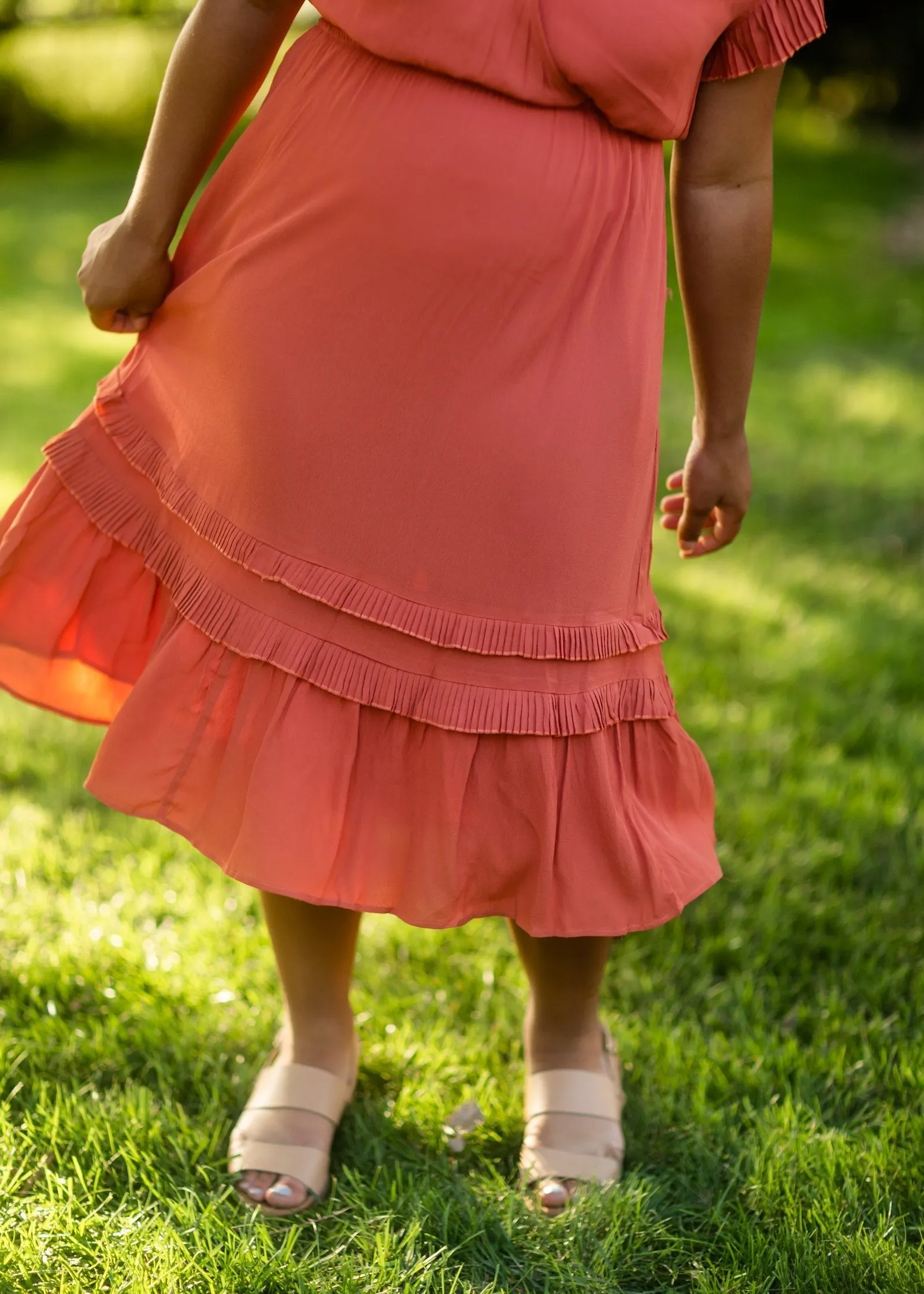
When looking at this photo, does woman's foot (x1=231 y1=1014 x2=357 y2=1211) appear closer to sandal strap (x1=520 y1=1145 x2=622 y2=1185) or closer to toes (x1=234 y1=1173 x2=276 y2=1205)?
toes (x1=234 y1=1173 x2=276 y2=1205)

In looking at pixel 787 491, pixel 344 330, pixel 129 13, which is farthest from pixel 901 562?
pixel 129 13

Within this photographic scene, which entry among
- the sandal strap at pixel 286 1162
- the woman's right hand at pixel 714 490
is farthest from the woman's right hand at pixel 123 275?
the sandal strap at pixel 286 1162

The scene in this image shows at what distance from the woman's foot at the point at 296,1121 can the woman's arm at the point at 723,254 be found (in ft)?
2.79

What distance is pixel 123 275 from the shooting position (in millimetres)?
1533

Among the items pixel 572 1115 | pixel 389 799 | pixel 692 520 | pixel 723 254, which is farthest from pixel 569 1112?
pixel 723 254

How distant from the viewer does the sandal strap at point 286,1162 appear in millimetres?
1633

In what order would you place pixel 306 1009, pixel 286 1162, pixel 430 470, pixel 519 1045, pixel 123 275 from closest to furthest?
pixel 430 470 < pixel 123 275 < pixel 286 1162 < pixel 306 1009 < pixel 519 1045

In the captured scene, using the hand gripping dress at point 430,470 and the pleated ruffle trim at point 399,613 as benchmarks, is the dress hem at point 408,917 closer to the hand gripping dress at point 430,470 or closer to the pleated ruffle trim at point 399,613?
the hand gripping dress at point 430,470

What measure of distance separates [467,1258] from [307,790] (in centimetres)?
58

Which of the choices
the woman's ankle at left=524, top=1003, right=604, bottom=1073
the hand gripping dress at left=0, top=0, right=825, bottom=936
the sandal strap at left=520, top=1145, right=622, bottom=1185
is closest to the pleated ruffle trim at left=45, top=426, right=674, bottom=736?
A: the hand gripping dress at left=0, top=0, right=825, bottom=936

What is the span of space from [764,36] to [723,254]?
0.76 ft

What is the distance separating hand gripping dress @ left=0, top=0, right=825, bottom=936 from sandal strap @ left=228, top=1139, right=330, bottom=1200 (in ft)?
1.34

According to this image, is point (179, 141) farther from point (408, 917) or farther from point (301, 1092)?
point (301, 1092)

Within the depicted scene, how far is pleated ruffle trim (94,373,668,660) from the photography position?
1.41 metres
